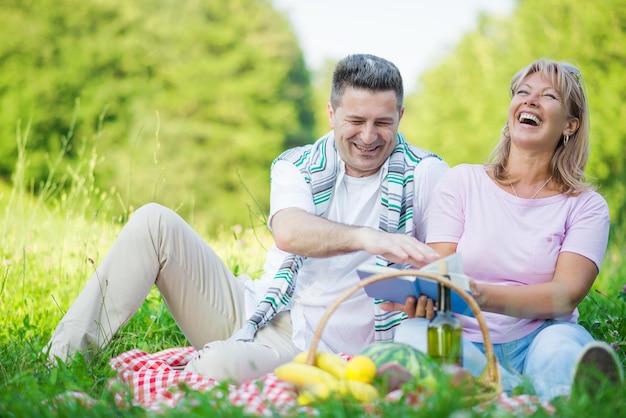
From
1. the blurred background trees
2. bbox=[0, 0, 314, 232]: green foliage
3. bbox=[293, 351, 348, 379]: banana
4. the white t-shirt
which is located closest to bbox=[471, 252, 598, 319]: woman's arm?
the white t-shirt

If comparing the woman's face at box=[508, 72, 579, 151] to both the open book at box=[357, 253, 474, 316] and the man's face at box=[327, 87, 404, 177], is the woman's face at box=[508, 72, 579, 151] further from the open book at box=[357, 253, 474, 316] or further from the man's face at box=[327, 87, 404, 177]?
the open book at box=[357, 253, 474, 316]

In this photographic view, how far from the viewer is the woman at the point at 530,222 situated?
3.20 meters

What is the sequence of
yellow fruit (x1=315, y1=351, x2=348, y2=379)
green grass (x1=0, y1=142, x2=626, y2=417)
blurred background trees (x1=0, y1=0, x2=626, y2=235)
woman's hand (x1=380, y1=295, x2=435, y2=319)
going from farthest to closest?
blurred background trees (x1=0, y1=0, x2=626, y2=235), woman's hand (x1=380, y1=295, x2=435, y2=319), yellow fruit (x1=315, y1=351, x2=348, y2=379), green grass (x1=0, y1=142, x2=626, y2=417)

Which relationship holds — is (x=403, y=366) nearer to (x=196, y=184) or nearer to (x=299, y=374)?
(x=299, y=374)

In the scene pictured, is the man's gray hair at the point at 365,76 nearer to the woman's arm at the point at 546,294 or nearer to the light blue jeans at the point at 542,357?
the woman's arm at the point at 546,294

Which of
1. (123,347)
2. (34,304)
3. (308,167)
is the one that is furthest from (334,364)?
(34,304)

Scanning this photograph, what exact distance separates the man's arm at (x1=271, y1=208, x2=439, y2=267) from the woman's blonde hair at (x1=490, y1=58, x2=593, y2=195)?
35.0 inches

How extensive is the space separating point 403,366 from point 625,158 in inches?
489

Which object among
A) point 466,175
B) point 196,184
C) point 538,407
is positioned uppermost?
point 466,175

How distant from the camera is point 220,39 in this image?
2784cm

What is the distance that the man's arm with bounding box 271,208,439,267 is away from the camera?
286 cm

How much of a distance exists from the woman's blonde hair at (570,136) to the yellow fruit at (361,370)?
4.57 feet

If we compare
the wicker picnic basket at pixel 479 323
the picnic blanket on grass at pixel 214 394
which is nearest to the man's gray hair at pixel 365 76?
the wicker picnic basket at pixel 479 323

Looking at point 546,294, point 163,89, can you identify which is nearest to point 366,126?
point 546,294
